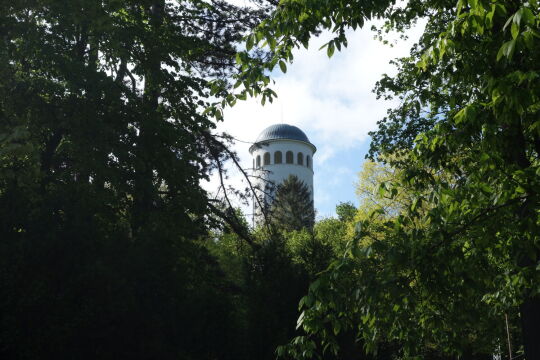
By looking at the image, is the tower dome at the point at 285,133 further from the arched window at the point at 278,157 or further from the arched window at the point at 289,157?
the arched window at the point at 278,157

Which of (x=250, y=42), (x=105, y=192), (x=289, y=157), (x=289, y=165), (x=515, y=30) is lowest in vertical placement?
(x=515, y=30)

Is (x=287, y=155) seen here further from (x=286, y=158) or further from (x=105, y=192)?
(x=105, y=192)

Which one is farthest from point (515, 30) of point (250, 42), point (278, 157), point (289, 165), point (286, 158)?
point (278, 157)

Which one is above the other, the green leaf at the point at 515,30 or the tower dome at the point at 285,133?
the tower dome at the point at 285,133

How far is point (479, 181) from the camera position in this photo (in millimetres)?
4766

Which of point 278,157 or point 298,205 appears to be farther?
point 278,157

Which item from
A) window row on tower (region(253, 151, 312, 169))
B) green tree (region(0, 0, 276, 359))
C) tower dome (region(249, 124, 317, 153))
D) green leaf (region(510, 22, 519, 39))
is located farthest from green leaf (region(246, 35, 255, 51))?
tower dome (region(249, 124, 317, 153))

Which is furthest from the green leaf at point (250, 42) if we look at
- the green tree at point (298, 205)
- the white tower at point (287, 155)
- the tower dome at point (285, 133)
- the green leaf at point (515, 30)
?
the tower dome at point (285, 133)

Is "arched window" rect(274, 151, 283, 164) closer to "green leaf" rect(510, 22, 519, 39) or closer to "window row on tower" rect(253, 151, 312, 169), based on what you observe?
"window row on tower" rect(253, 151, 312, 169)

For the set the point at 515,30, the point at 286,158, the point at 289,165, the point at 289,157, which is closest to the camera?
the point at 515,30

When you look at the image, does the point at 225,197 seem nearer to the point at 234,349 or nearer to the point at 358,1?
the point at 234,349

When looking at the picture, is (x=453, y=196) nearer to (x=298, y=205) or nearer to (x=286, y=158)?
(x=298, y=205)

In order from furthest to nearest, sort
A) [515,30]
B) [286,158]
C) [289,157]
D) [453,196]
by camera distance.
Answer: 1. [289,157]
2. [286,158]
3. [453,196]
4. [515,30]

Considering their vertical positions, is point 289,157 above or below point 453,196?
above
